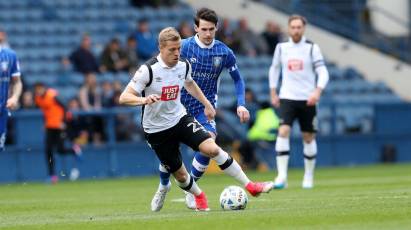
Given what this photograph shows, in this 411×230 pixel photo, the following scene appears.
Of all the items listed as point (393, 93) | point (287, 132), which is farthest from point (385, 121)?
point (287, 132)

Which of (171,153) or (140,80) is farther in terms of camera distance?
(171,153)

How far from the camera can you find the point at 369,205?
11.6 meters

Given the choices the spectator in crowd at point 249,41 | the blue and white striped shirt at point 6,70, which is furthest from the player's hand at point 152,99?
the spectator in crowd at point 249,41

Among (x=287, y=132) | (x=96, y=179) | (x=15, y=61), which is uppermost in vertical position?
(x=15, y=61)

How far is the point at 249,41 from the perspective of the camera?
29.1 metres

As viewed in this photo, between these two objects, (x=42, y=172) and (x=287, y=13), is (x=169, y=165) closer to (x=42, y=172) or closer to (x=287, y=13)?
(x=42, y=172)

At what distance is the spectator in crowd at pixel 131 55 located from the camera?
1012 inches

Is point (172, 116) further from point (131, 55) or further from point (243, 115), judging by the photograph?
point (131, 55)

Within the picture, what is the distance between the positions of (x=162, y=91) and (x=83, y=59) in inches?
528

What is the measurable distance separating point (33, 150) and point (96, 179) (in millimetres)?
1380

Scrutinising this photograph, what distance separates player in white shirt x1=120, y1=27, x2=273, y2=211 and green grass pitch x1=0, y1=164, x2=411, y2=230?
44cm

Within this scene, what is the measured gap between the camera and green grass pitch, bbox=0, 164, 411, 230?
32.9 feet

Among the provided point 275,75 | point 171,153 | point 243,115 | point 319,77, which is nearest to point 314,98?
point 319,77

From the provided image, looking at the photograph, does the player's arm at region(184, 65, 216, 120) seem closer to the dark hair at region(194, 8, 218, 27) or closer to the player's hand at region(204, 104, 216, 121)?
the player's hand at region(204, 104, 216, 121)
